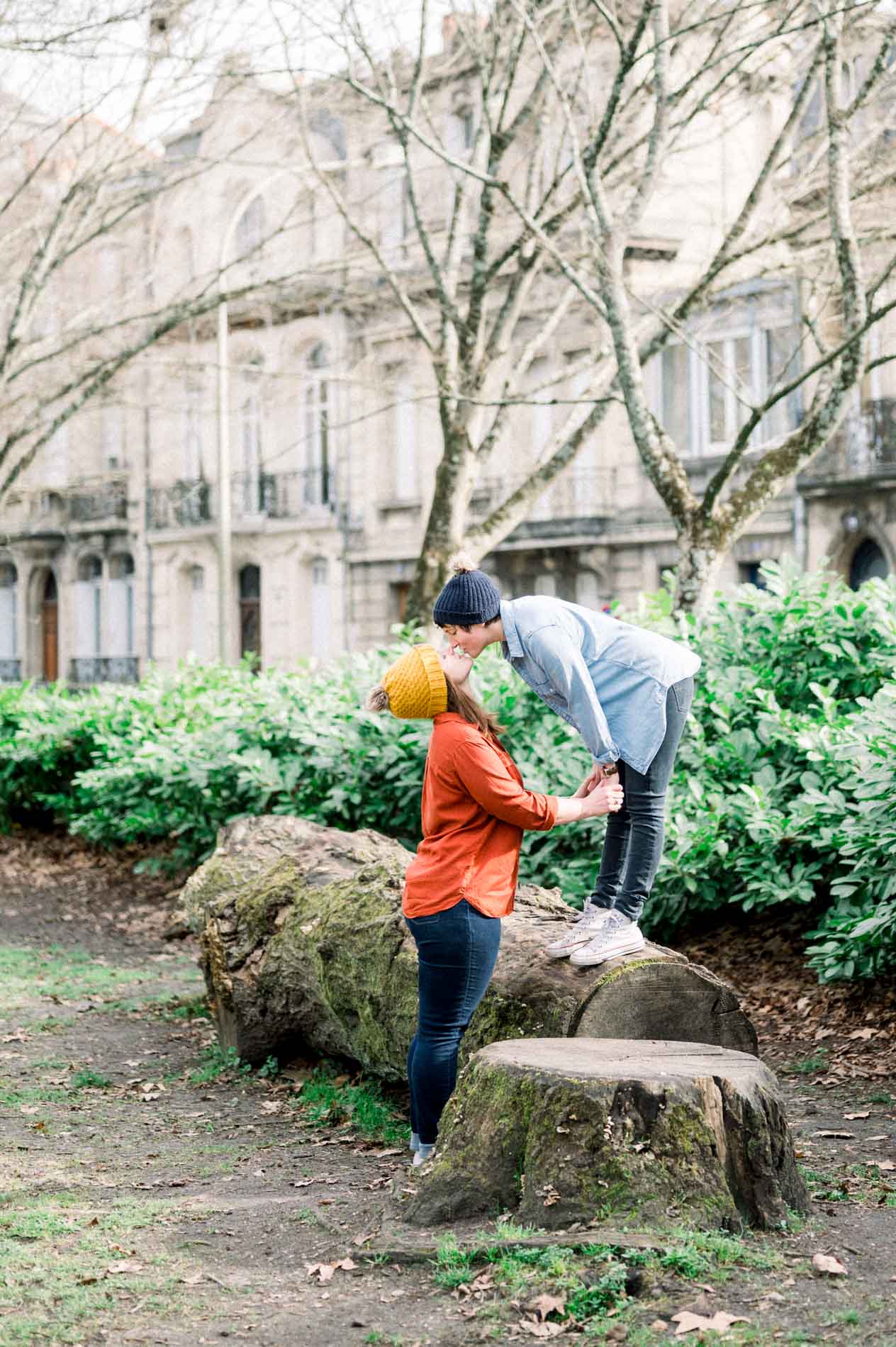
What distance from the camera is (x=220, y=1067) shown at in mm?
6875

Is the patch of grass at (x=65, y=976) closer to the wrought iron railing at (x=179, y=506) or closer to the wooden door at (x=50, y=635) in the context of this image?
the wrought iron railing at (x=179, y=506)

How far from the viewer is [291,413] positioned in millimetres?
32562

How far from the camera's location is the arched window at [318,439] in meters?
31.8

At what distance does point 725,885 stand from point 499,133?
23.7ft

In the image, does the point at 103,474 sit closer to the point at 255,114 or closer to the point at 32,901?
the point at 255,114

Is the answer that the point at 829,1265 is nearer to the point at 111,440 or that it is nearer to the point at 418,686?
the point at 418,686

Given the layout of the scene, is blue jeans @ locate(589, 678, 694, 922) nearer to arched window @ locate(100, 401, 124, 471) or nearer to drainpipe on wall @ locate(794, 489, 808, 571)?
drainpipe on wall @ locate(794, 489, 808, 571)

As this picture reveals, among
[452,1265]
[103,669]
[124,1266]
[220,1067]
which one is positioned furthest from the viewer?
[103,669]

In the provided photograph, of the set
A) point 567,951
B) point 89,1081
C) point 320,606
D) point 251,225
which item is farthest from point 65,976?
point 251,225

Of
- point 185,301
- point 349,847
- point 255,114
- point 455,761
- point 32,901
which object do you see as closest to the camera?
point 455,761

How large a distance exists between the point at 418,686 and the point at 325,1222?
1.67 metres

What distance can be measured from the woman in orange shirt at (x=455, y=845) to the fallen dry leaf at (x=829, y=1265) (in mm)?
1316

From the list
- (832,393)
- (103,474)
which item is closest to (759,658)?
(832,393)

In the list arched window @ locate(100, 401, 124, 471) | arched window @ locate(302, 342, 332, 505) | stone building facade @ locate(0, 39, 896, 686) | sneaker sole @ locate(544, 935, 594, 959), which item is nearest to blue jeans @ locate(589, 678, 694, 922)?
sneaker sole @ locate(544, 935, 594, 959)
